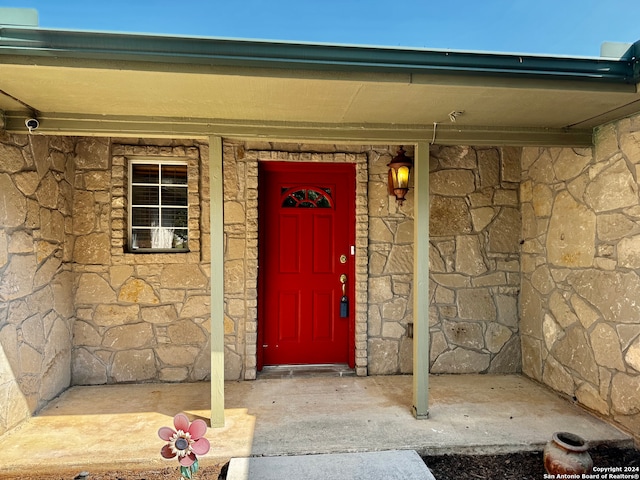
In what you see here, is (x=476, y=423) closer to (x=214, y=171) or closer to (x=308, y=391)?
(x=308, y=391)

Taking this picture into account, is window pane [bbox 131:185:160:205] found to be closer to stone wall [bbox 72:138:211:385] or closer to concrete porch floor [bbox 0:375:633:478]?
stone wall [bbox 72:138:211:385]

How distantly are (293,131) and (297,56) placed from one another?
80cm

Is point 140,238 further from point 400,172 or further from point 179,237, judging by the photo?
point 400,172

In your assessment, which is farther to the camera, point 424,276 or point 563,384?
point 563,384

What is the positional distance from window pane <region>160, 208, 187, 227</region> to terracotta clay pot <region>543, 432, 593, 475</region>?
3.38 meters

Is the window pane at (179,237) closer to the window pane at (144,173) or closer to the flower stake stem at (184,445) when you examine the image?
the window pane at (144,173)

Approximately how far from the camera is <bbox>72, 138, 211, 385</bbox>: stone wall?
11.5ft

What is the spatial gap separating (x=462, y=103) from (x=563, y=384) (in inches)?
101

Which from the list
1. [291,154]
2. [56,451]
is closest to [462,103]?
[291,154]

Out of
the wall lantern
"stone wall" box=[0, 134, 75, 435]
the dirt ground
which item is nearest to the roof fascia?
"stone wall" box=[0, 134, 75, 435]

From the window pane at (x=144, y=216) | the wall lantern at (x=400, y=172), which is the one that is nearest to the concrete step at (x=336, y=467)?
the wall lantern at (x=400, y=172)

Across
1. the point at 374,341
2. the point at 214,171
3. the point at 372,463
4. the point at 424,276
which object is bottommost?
the point at 372,463

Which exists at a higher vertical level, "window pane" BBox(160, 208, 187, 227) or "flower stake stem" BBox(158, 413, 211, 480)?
"window pane" BBox(160, 208, 187, 227)

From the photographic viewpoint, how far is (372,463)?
228 cm
